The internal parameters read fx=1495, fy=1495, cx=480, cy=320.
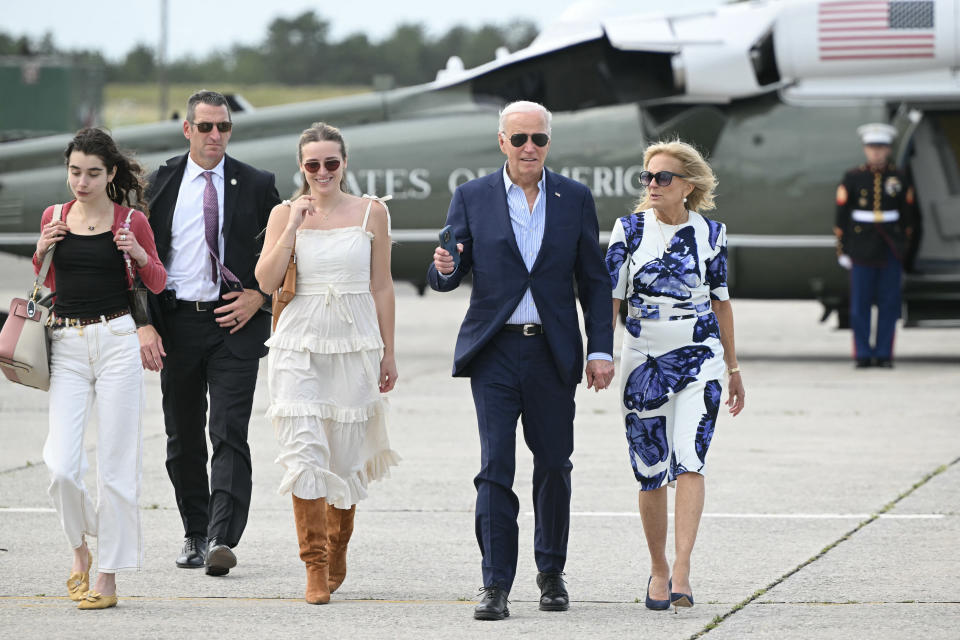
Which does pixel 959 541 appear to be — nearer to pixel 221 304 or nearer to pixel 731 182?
pixel 221 304

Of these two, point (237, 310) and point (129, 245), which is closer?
point (129, 245)

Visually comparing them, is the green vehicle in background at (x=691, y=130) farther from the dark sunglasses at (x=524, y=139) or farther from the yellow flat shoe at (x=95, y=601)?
the yellow flat shoe at (x=95, y=601)

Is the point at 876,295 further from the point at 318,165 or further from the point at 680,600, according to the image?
the point at 318,165

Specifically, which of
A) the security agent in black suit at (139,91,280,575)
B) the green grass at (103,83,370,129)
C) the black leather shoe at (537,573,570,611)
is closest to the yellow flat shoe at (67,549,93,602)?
the security agent in black suit at (139,91,280,575)

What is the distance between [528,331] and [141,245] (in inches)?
58.6

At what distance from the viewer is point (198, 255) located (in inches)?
243

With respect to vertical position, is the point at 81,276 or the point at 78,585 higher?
the point at 81,276

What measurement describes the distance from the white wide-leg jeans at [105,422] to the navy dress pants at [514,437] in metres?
1.25

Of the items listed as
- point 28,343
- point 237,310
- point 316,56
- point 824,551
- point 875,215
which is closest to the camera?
point 28,343

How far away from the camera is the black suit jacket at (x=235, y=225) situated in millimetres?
6145

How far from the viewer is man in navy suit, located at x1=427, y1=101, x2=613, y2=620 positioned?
5316 mm

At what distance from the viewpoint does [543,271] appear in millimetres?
5340

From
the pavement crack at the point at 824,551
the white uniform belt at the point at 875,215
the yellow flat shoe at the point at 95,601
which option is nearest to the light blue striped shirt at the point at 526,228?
the pavement crack at the point at 824,551

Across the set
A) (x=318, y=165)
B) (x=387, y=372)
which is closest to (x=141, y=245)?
(x=318, y=165)
